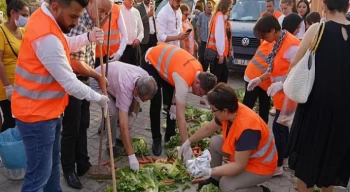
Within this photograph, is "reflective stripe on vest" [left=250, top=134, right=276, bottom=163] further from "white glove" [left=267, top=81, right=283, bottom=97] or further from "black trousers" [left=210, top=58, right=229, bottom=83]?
"black trousers" [left=210, top=58, right=229, bottom=83]

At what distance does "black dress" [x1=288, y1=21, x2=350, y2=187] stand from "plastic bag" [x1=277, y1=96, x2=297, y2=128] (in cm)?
56

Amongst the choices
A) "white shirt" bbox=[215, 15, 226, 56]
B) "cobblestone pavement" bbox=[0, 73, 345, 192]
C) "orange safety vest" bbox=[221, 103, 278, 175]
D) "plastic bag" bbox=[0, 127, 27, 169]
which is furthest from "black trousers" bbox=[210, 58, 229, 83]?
"plastic bag" bbox=[0, 127, 27, 169]

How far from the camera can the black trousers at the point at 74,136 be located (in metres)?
3.53

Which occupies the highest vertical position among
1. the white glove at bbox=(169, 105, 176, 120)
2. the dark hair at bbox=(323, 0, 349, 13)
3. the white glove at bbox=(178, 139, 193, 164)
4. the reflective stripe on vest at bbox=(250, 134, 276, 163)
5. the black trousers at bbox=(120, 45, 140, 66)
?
the dark hair at bbox=(323, 0, 349, 13)

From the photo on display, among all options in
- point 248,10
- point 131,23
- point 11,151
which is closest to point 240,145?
point 11,151

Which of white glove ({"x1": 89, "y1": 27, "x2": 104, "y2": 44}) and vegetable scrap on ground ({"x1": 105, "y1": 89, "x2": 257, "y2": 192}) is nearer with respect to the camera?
white glove ({"x1": 89, "y1": 27, "x2": 104, "y2": 44})

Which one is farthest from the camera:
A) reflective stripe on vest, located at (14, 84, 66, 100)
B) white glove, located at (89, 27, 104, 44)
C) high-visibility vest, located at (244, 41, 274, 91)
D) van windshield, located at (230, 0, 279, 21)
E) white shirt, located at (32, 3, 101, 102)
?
van windshield, located at (230, 0, 279, 21)

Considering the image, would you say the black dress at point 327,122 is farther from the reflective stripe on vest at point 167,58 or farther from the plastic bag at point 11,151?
the plastic bag at point 11,151

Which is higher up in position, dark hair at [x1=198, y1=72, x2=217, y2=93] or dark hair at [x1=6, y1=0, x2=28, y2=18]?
dark hair at [x1=6, y1=0, x2=28, y2=18]

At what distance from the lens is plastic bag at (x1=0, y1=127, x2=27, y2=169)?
3.74 metres

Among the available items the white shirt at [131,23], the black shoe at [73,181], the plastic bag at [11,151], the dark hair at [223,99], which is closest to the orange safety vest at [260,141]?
the dark hair at [223,99]

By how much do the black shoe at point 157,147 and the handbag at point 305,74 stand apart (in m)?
2.34

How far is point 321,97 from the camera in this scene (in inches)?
110

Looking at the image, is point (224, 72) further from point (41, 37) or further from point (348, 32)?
point (41, 37)
